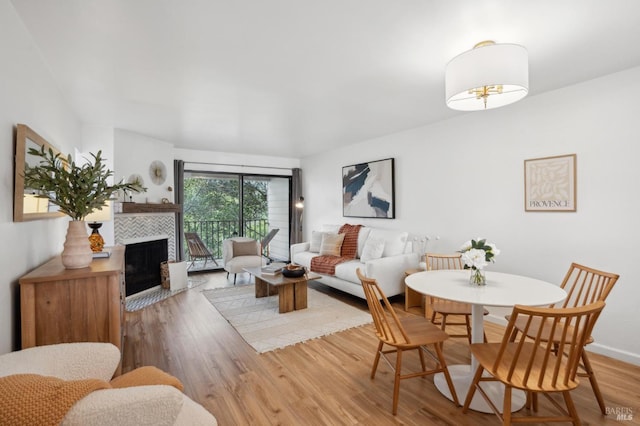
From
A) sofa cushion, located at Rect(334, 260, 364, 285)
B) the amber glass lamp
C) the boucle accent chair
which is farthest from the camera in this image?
sofa cushion, located at Rect(334, 260, 364, 285)

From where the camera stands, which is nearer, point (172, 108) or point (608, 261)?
point (608, 261)

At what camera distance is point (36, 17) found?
5.95 ft

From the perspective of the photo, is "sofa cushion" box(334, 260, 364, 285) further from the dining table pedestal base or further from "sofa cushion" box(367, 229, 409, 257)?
the dining table pedestal base

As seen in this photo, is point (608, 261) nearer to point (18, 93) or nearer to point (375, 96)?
point (375, 96)

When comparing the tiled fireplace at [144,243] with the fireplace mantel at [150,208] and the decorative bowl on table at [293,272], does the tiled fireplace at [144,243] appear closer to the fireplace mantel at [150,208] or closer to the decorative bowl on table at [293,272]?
the fireplace mantel at [150,208]

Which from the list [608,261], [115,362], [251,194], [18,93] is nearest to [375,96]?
[608,261]

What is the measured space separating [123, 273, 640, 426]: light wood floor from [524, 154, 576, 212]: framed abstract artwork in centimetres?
137

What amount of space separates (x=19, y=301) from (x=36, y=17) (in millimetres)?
1717

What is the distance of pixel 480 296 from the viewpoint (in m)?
1.89

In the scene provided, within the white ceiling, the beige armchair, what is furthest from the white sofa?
the white ceiling

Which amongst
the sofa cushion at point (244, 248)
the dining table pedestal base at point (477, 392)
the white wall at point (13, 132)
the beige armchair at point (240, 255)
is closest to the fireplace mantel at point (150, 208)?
the beige armchair at point (240, 255)

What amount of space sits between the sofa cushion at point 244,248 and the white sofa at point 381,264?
0.93 meters

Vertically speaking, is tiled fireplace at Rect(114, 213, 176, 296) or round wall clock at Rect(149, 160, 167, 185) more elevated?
round wall clock at Rect(149, 160, 167, 185)

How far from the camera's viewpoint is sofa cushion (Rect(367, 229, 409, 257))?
14.0 feet
